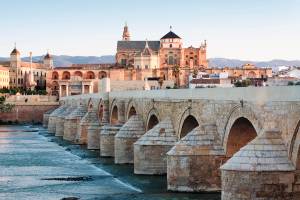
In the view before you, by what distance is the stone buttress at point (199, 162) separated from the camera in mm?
23156

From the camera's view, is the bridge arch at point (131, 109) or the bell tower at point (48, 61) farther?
the bell tower at point (48, 61)

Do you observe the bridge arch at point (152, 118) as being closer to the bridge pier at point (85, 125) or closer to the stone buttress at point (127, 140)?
the stone buttress at point (127, 140)

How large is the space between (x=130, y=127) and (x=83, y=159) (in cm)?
526

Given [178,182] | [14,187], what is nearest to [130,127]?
[14,187]

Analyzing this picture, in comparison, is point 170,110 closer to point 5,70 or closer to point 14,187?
point 14,187

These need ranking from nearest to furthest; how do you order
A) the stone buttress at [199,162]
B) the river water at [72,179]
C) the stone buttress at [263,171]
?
the stone buttress at [263,171] → the stone buttress at [199,162] → the river water at [72,179]

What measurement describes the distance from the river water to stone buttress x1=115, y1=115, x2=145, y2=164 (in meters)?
0.66

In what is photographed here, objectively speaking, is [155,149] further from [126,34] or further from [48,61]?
[48,61]

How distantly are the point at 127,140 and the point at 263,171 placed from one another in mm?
17049

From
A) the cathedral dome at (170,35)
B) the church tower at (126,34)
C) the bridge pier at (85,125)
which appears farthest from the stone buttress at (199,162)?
the church tower at (126,34)

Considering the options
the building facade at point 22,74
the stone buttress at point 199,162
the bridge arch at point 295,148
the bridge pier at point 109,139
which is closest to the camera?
the bridge arch at point 295,148

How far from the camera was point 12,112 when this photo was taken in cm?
9394

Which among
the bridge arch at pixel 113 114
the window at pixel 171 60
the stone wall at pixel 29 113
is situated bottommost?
the stone wall at pixel 29 113

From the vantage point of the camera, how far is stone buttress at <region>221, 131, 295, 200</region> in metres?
17.6
